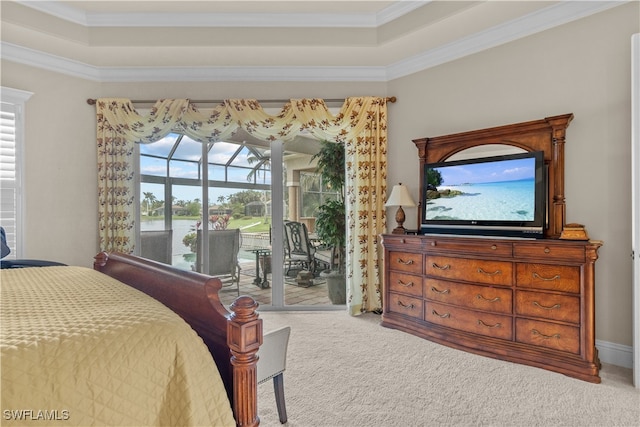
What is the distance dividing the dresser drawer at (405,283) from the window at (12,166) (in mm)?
3654

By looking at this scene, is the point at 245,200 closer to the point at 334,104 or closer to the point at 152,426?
the point at 334,104

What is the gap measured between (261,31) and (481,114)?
2226 mm

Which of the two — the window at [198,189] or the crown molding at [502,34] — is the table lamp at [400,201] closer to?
the crown molding at [502,34]

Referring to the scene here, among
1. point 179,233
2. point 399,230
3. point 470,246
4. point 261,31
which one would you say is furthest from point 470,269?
point 179,233

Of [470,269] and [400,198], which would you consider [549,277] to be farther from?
[400,198]

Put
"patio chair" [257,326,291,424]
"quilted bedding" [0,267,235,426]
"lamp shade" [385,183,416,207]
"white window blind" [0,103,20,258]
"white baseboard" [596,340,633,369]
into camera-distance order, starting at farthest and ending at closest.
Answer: "lamp shade" [385,183,416,207] < "white window blind" [0,103,20,258] < "white baseboard" [596,340,633,369] < "patio chair" [257,326,291,424] < "quilted bedding" [0,267,235,426]

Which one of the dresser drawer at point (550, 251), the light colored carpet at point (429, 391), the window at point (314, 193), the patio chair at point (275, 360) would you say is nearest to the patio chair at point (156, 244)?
the window at point (314, 193)

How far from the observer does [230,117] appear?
147 inches

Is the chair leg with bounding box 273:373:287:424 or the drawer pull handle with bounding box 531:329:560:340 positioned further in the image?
the drawer pull handle with bounding box 531:329:560:340

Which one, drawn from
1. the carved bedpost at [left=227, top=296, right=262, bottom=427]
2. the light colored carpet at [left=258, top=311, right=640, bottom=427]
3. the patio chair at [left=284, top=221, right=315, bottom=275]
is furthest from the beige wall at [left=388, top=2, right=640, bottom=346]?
the carved bedpost at [left=227, top=296, right=262, bottom=427]

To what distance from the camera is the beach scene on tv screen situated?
9.09 feet

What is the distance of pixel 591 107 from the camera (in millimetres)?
2654

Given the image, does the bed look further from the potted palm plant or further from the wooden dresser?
the potted palm plant

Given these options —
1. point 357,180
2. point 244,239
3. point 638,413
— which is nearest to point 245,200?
point 244,239
